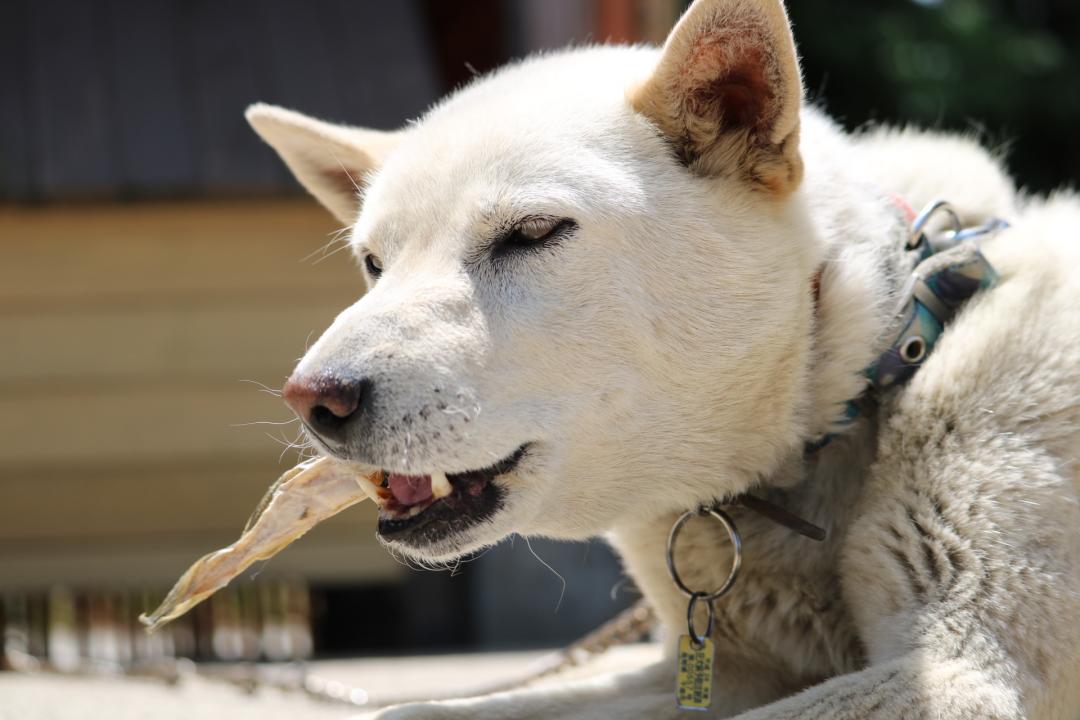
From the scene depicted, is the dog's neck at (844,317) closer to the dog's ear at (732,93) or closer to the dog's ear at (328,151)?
the dog's ear at (732,93)

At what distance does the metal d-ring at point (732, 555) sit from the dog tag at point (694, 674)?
3cm

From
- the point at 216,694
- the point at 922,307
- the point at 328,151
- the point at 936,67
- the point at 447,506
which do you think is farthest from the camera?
the point at 936,67

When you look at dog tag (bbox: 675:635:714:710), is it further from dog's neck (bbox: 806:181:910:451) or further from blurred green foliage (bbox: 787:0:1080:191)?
blurred green foliage (bbox: 787:0:1080:191)

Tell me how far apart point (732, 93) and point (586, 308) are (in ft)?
1.66

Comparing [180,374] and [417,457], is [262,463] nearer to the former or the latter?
[180,374]

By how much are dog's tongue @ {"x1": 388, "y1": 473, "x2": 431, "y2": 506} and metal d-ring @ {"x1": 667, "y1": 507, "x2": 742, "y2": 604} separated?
0.51 metres

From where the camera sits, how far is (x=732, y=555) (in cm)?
230

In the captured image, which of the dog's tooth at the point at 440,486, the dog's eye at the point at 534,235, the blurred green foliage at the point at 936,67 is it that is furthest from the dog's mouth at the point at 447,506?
the blurred green foliage at the point at 936,67

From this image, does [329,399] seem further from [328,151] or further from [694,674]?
[328,151]

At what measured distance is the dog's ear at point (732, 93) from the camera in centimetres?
208

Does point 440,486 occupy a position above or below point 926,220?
below

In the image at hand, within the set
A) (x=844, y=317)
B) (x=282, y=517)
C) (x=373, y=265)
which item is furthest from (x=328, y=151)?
(x=844, y=317)

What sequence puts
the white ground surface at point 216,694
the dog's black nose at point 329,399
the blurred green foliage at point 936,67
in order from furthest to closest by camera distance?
the blurred green foliage at point 936,67, the white ground surface at point 216,694, the dog's black nose at point 329,399

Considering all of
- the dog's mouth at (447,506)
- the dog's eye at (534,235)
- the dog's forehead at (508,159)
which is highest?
the dog's forehead at (508,159)
